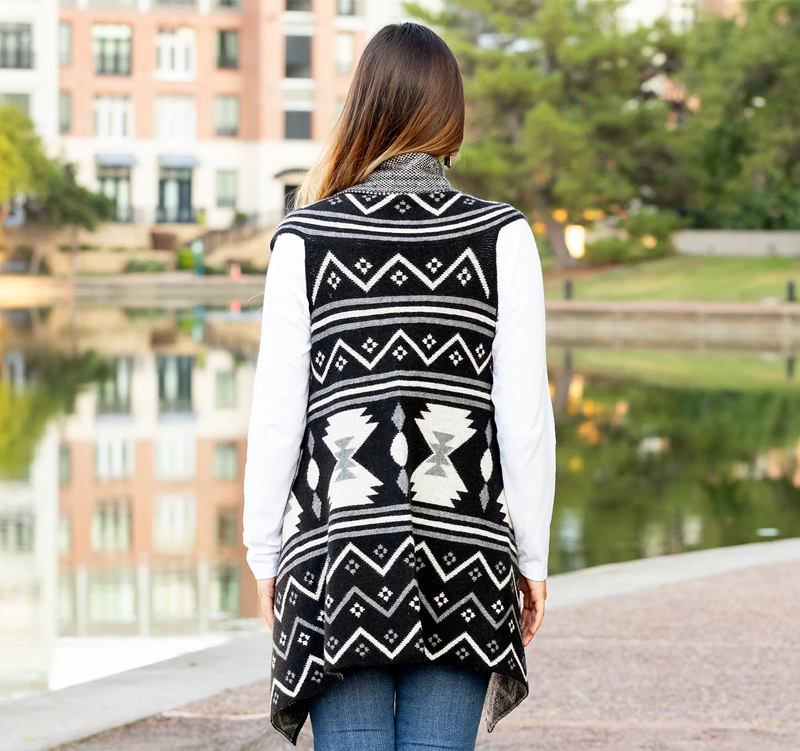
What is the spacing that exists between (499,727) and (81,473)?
7.28m

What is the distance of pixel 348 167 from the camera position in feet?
8.45

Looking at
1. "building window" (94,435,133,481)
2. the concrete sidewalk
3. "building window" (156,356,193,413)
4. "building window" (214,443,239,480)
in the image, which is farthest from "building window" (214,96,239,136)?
the concrete sidewalk

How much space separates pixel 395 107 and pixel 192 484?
875 centimetres

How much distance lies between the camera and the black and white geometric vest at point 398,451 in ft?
7.94

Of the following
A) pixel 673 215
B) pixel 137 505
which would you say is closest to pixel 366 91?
pixel 137 505

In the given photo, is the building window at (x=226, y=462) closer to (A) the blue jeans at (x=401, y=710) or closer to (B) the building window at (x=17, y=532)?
(B) the building window at (x=17, y=532)

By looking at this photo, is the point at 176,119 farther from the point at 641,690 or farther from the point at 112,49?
the point at 641,690

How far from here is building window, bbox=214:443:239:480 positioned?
37.8ft

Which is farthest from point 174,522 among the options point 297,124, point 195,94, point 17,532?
point 195,94

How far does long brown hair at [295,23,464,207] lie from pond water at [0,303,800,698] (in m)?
3.72

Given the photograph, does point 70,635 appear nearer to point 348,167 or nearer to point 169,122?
point 348,167

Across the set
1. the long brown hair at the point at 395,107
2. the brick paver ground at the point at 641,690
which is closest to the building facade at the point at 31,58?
the brick paver ground at the point at 641,690

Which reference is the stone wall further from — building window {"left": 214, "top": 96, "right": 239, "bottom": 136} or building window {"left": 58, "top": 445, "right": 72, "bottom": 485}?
building window {"left": 58, "top": 445, "right": 72, "bottom": 485}

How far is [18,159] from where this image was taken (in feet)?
168
